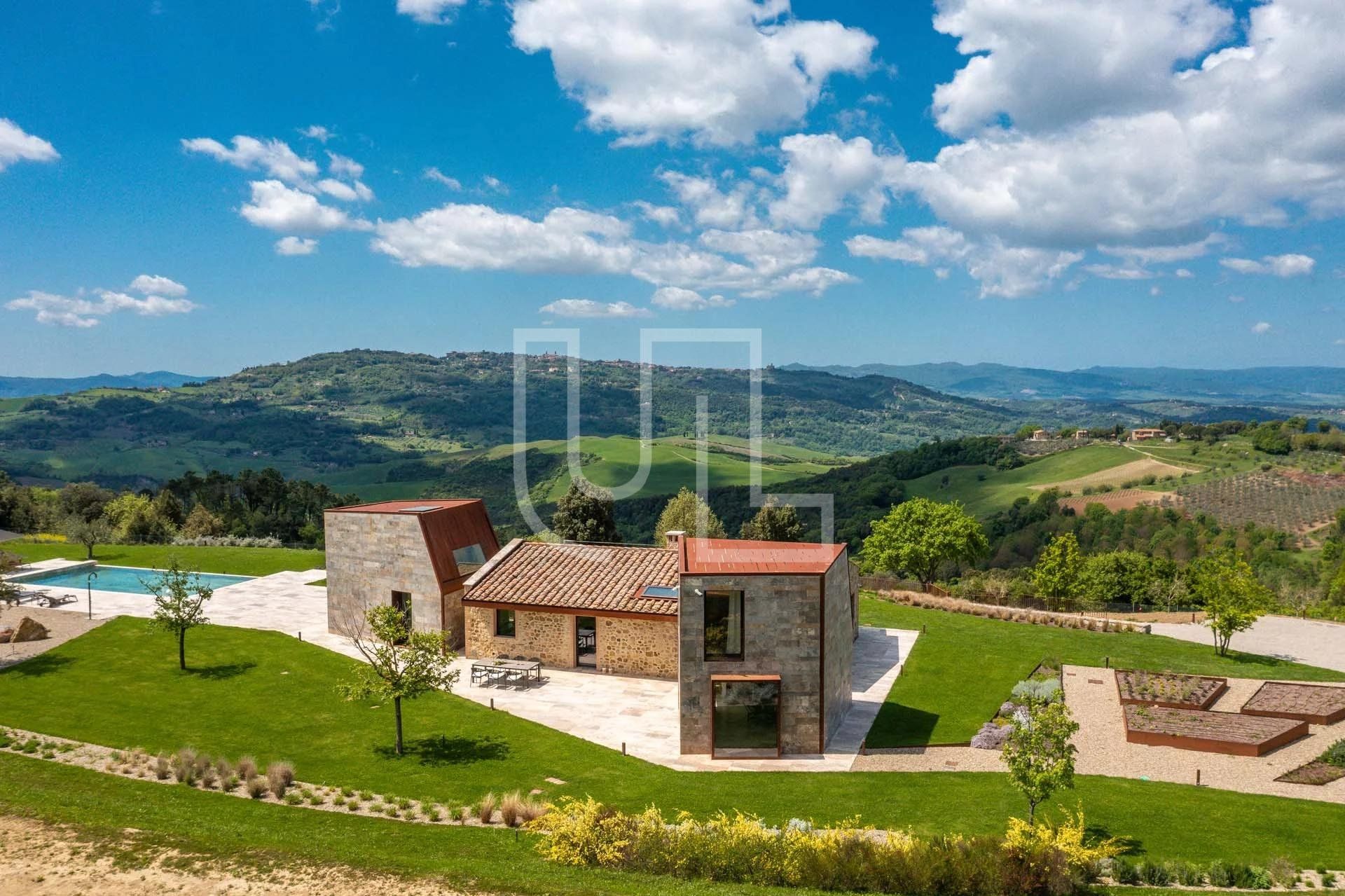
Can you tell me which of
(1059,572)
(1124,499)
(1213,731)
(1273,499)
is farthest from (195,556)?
(1273,499)

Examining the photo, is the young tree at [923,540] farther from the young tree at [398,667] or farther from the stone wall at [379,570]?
the young tree at [398,667]

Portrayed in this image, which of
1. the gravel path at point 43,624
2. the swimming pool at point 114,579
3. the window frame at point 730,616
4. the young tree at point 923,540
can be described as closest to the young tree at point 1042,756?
the window frame at point 730,616

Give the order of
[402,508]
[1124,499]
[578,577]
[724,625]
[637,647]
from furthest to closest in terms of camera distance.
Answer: [1124,499] → [402,508] → [578,577] → [637,647] → [724,625]

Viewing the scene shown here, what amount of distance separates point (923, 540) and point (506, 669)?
982 inches

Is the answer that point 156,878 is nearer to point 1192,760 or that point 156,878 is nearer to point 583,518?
point 1192,760

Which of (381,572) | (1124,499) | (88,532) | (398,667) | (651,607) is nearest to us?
(398,667)

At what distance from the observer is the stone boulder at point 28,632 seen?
2666 cm

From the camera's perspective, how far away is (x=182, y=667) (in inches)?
983

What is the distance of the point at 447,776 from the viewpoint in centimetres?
1784

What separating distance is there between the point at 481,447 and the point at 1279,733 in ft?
503

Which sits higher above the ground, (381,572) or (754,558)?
(754,558)

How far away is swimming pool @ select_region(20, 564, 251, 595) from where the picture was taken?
3653cm

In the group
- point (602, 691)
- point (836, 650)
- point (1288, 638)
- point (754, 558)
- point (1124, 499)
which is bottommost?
point (1124, 499)

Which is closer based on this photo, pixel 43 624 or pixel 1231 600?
pixel 1231 600
